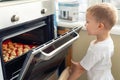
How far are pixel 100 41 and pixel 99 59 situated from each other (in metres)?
0.10

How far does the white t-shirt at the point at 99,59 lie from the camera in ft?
3.68

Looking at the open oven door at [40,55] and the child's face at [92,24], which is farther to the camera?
A: the child's face at [92,24]

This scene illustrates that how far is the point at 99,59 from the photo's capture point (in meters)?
1.13

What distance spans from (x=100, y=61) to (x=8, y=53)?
0.55 metres

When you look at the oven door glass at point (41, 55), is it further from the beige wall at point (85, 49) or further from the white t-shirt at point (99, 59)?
the beige wall at point (85, 49)

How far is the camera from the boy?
1.09m

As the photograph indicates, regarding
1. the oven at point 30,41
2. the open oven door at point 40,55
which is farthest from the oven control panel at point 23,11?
the open oven door at point 40,55

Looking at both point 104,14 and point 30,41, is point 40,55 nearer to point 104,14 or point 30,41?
point 104,14

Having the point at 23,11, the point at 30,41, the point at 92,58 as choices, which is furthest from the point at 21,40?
the point at 92,58

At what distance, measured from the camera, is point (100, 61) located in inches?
45.3

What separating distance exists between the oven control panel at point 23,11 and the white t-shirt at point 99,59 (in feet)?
1.18

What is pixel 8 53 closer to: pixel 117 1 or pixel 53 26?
pixel 53 26

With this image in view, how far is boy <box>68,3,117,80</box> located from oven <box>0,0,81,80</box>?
0.10m

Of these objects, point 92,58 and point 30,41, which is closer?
point 92,58
